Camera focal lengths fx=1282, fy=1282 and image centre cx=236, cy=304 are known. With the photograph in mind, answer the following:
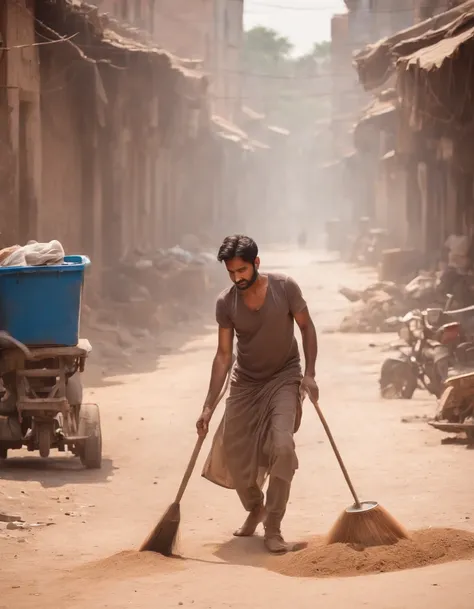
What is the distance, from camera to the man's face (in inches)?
266

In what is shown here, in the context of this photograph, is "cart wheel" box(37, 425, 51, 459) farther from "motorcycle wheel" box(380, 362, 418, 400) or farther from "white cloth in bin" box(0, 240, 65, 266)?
"motorcycle wheel" box(380, 362, 418, 400)

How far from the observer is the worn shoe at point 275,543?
683 cm

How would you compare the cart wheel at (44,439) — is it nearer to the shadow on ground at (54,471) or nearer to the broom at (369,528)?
the shadow on ground at (54,471)

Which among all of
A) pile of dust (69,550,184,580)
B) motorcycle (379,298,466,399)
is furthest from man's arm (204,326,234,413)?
motorcycle (379,298,466,399)

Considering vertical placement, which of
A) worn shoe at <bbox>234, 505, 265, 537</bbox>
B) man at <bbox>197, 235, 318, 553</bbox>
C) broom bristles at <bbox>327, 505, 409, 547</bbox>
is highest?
man at <bbox>197, 235, 318, 553</bbox>

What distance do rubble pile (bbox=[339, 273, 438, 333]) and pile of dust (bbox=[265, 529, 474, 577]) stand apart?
13.9m

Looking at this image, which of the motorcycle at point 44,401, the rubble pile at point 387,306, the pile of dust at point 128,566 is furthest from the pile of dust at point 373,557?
the rubble pile at point 387,306

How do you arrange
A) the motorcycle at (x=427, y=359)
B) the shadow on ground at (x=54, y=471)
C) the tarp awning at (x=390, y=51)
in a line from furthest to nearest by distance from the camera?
the tarp awning at (x=390, y=51), the motorcycle at (x=427, y=359), the shadow on ground at (x=54, y=471)

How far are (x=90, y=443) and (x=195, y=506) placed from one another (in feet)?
4.82

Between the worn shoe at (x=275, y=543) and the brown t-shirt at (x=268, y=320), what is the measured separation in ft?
2.93

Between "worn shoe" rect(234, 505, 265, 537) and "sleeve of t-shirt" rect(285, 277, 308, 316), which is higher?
"sleeve of t-shirt" rect(285, 277, 308, 316)

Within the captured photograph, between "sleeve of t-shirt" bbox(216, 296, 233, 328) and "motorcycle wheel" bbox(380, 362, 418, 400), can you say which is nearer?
"sleeve of t-shirt" bbox(216, 296, 233, 328)

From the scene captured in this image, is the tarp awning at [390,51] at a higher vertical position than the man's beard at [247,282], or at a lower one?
higher

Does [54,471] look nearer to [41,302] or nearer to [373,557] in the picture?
[41,302]
